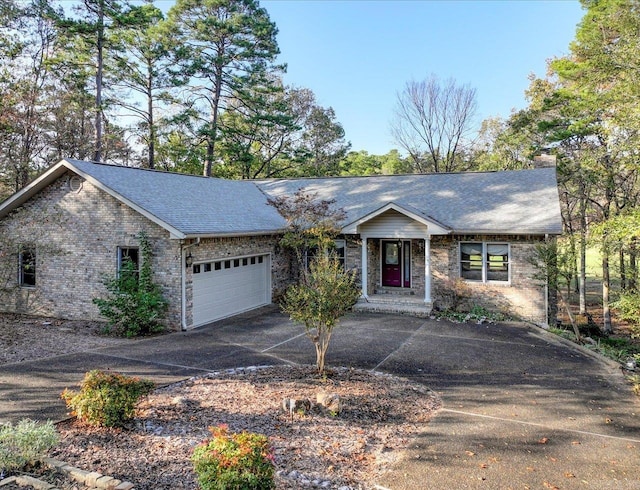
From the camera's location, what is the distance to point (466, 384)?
320 inches

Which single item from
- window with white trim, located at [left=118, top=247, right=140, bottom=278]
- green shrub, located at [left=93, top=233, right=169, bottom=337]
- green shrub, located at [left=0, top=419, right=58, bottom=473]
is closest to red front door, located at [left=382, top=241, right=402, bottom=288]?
green shrub, located at [left=93, top=233, right=169, bottom=337]

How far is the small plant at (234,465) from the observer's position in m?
3.78

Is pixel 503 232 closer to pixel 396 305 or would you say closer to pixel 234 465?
pixel 396 305

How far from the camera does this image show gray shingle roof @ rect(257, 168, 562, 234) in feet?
48.4

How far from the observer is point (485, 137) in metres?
31.8

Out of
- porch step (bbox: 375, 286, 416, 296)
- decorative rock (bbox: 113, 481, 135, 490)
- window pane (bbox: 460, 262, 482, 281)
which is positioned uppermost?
window pane (bbox: 460, 262, 482, 281)

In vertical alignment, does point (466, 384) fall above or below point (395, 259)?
below

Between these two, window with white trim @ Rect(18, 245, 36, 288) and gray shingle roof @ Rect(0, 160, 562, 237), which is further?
window with white trim @ Rect(18, 245, 36, 288)

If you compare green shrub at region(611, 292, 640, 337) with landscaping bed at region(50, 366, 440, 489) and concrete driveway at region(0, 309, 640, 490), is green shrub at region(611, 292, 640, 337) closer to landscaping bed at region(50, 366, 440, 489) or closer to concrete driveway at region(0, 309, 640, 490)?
concrete driveway at region(0, 309, 640, 490)

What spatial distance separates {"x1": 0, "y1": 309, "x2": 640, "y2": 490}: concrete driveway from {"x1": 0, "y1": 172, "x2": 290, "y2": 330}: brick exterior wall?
7.77 ft

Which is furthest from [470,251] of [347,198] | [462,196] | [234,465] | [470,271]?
[234,465]

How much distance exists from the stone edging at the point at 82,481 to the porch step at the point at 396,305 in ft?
39.0

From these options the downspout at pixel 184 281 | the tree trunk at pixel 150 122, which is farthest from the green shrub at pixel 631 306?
the tree trunk at pixel 150 122

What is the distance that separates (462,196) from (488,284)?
4179 millimetres
